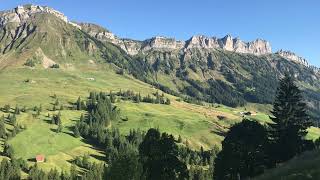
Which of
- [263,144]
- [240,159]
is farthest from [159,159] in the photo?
[263,144]

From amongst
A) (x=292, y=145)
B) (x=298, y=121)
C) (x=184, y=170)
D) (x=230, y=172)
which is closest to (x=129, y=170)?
(x=184, y=170)

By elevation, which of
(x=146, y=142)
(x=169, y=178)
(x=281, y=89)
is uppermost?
(x=281, y=89)

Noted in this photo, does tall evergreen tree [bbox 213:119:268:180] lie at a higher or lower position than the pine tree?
lower

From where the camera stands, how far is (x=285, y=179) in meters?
41.1

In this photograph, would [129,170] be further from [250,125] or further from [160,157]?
[250,125]

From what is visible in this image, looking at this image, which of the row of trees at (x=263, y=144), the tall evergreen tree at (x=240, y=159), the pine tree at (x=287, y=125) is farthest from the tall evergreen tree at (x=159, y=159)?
the pine tree at (x=287, y=125)

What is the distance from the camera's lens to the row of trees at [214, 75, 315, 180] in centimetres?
8206

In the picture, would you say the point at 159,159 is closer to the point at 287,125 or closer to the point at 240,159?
the point at 240,159

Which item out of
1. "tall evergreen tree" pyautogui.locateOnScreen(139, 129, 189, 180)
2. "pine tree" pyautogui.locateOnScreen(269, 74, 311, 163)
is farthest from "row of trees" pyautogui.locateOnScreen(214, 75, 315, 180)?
"tall evergreen tree" pyautogui.locateOnScreen(139, 129, 189, 180)

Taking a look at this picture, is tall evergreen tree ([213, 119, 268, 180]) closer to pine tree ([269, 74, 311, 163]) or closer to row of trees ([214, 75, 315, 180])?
row of trees ([214, 75, 315, 180])

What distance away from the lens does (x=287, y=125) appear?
94375mm

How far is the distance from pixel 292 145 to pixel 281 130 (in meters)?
4.71

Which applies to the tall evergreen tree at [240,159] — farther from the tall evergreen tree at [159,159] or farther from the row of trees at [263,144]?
the tall evergreen tree at [159,159]

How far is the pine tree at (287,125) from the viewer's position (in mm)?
87250
